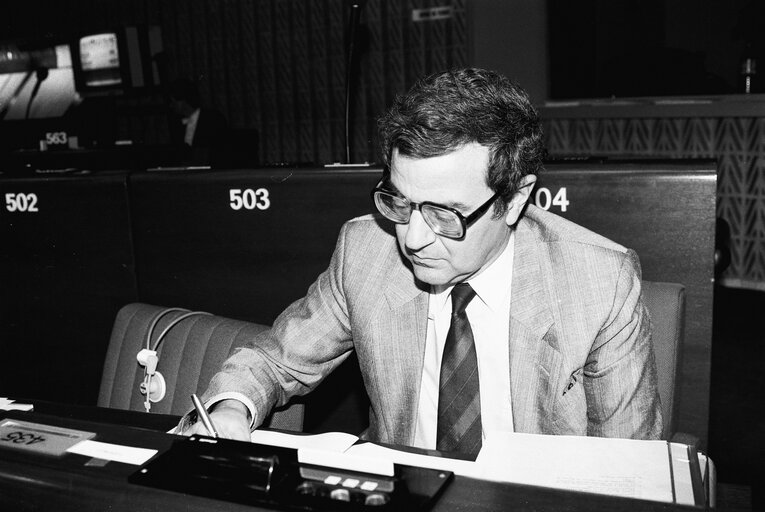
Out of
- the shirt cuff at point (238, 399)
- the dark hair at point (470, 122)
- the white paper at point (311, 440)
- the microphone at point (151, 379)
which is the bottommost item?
the microphone at point (151, 379)

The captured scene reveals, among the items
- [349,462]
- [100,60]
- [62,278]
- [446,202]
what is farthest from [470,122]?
[100,60]

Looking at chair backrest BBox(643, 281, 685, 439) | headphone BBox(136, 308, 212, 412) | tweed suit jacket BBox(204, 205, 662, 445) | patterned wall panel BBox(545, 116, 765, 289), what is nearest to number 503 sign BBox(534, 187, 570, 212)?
tweed suit jacket BBox(204, 205, 662, 445)

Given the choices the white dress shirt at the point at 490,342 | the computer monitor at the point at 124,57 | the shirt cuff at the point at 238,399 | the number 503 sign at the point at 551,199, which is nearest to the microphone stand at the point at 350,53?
the number 503 sign at the point at 551,199

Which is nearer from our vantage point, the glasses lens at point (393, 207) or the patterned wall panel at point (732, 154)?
the glasses lens at point (393, 207)

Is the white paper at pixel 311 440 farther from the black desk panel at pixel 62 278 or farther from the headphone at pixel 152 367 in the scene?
the black desk panel at pixel 62 278

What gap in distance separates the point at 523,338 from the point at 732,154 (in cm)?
374

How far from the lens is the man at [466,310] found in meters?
1.26

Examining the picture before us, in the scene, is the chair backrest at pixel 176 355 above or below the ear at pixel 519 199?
below

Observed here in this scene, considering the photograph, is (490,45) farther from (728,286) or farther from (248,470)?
(248,470)

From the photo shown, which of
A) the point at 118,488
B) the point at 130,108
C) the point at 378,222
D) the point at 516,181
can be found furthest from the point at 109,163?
the point at 118,488

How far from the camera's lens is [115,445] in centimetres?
88

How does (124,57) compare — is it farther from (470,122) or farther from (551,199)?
(470,122)

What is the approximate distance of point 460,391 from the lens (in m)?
1.40

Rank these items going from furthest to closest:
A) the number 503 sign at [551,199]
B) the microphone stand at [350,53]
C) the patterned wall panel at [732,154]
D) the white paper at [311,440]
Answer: the patterned wall panel at [732,154] < the microphone stand at [350,53] < the number 503 sign at [551,199] < the white paper at [311,440]
